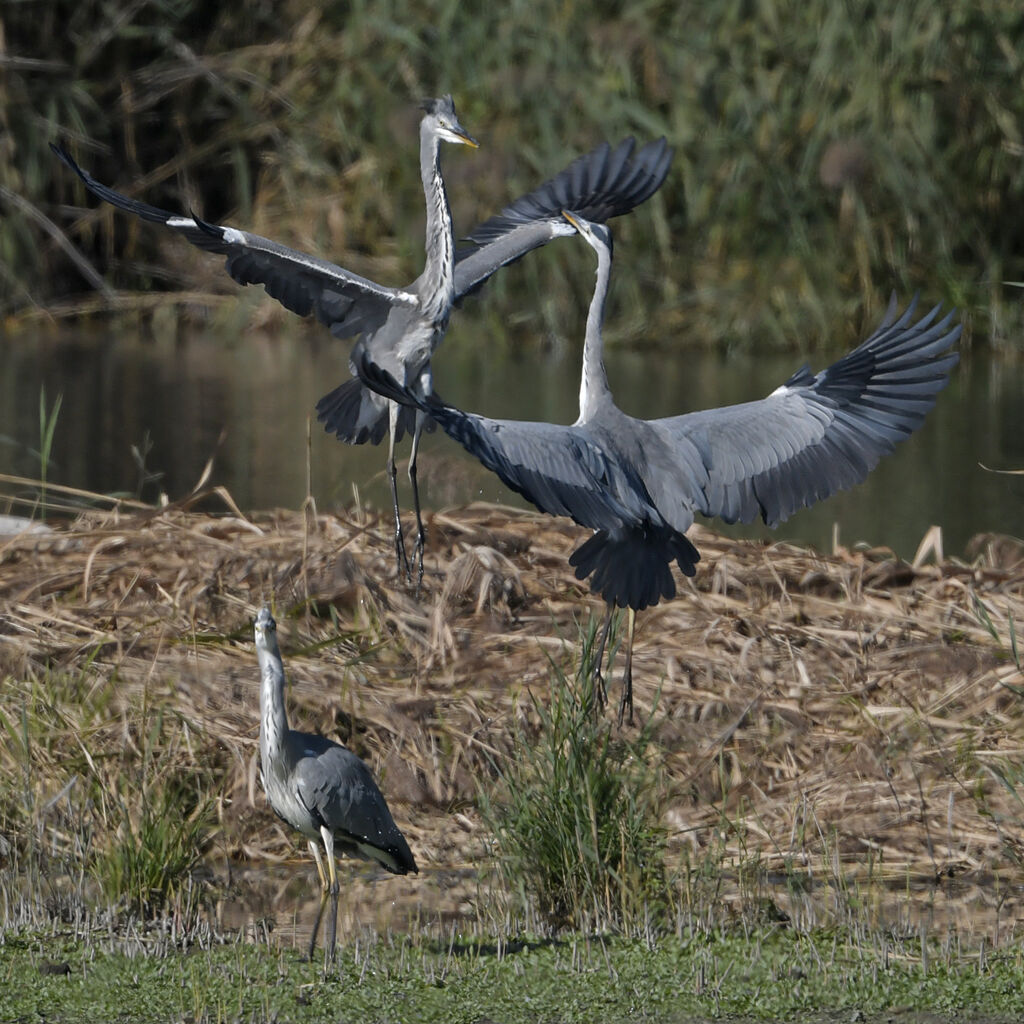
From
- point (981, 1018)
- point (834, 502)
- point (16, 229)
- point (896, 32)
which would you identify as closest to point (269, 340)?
point (16, 229)

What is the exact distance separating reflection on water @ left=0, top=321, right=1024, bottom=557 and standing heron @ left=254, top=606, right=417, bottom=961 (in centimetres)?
361

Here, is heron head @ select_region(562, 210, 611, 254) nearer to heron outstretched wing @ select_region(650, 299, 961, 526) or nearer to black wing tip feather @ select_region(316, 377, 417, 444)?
heron outstretched wing @ select_region(650, 299, 961, 526)

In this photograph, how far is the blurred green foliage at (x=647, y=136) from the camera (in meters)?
13.3

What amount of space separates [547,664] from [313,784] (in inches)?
71.5

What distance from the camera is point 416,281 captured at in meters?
7.20

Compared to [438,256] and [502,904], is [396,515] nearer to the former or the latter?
[438,256]

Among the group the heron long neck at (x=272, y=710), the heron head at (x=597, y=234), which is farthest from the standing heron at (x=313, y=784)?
the heron head at (x=597, y=234)

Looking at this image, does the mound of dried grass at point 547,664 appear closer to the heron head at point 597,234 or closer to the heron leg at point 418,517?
the heron leg at point 418,517

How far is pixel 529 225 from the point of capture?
7.48m

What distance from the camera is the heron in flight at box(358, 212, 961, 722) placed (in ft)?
17.5

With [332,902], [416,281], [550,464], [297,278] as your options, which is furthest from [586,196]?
[332,902]

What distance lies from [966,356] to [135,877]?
945 cm

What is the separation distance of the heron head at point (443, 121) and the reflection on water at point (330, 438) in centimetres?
181

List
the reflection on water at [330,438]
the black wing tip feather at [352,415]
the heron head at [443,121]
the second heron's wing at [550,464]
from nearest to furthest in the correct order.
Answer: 1. the second heron's wing at [550,464]
2. the black wing tip feather at [352,415]
3. the heron head at [443,121]
4. the reflection on water at [330,438]
